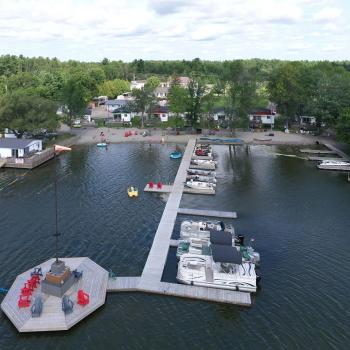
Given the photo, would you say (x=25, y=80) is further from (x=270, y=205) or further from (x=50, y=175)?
(x=270, y=205)

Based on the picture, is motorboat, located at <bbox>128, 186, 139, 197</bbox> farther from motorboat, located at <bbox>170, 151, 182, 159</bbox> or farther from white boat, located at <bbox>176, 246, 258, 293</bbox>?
motorboat, located at <bbox>170, 151, 182, 159</bbox>

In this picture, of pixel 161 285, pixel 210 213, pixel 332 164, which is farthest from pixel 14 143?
pixel 332 164

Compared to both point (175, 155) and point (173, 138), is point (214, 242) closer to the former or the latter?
point (175, 155)

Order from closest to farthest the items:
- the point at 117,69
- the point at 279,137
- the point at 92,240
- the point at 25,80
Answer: the point at 92,240 → the point at 279,137 → the point at 25,80 → the point at 117,69

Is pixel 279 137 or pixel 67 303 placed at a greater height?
pixel 279 137

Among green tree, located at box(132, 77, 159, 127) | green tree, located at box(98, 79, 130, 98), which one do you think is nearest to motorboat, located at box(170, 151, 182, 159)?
green tree, located at box(132, 77, 159, 127)

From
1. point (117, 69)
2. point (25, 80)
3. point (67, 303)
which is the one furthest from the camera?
point (117, 69)

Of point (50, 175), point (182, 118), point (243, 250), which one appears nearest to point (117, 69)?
point (182, 118)

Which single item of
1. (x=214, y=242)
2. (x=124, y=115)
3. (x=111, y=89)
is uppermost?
(x=111, y=89)
